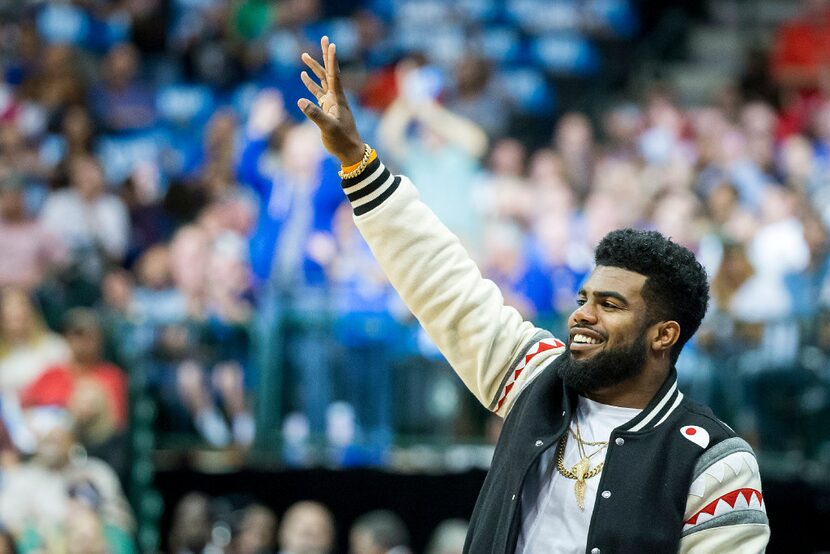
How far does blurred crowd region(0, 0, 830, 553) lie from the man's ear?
4.63 m

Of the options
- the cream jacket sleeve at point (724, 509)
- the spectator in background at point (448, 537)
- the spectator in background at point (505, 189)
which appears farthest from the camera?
the spectator in background at point (505, 189)

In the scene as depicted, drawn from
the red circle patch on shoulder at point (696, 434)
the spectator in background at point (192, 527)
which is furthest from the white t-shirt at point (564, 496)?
the spectator in background at point (192, 527)

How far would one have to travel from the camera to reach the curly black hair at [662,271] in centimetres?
352

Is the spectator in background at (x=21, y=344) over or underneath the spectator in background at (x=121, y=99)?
underneath

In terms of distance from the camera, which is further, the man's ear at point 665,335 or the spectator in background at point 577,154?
the spectator in background at point 577,154

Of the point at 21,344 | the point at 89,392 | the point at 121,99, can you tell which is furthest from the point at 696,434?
the point at 121,99

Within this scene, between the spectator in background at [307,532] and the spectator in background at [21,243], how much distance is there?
9.56 ft

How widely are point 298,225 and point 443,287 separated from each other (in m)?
6.09

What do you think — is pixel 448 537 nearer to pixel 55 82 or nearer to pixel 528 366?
pixel 528 366

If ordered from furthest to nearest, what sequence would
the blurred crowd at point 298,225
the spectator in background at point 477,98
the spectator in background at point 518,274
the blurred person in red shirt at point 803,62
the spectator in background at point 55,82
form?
1. the spectator in background at point 55,82
2. the blurred person in red shirt at point 803,62
3. the spectator in background at point 477,98
4. the spectator in background at point 518,274
5. the blurred crowd at point 298,225

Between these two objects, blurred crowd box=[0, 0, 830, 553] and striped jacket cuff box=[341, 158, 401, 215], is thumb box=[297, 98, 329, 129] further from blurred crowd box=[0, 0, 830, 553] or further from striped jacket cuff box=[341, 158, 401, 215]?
blurred crowd box=[0, 0, 830, 553]

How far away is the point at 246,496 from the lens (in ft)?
28.5

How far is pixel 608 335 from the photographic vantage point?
348 centimetres

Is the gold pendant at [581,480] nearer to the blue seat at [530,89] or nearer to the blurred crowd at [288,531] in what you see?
the blurred crowd at [288,531]
